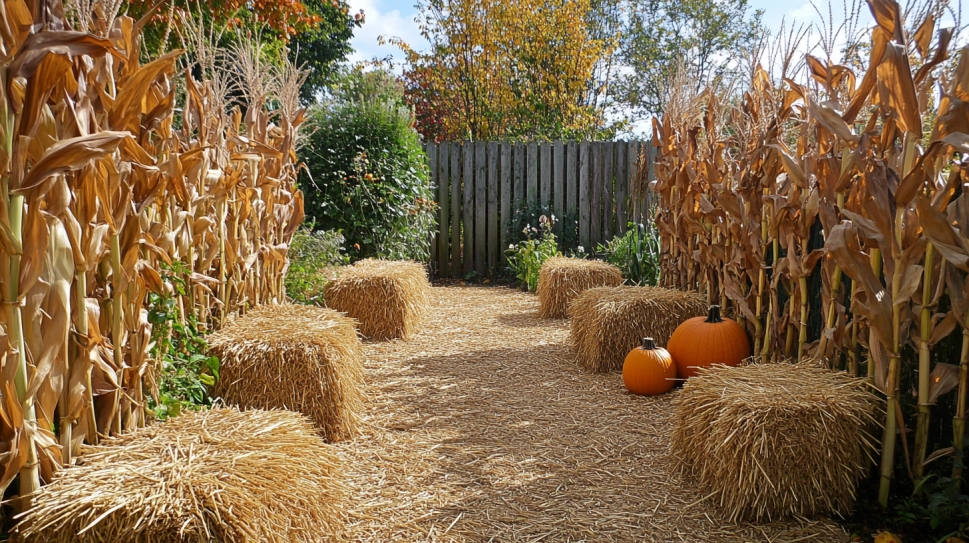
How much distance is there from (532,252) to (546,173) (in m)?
1.39

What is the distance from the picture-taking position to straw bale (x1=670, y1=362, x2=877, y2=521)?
2.24m

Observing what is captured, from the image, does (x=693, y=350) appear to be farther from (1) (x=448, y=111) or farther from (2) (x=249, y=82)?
(1) (x=448, y=111)

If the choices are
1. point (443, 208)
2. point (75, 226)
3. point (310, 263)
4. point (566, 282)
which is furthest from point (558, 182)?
point (75, 226)

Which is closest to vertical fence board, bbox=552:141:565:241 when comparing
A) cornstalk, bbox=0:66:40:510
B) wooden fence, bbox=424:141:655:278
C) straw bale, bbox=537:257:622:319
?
wooden fence, bbox=424:141:655:278

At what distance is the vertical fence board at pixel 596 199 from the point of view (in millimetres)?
8570

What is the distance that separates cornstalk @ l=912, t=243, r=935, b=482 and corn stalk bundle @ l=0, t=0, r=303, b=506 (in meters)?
2.45

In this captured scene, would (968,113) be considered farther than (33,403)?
Yes

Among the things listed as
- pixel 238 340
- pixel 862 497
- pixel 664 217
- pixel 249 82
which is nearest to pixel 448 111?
pixel 664 217

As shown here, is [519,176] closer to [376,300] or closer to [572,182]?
[572,182]

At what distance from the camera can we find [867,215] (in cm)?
232

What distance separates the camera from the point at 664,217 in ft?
16.2

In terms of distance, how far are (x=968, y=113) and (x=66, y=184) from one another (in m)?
2.60

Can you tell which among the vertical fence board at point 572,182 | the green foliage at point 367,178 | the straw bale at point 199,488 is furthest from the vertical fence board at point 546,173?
the straw bale at point 199,488

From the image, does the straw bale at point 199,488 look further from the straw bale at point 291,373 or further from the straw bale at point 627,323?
the straw bale at point 627,323
